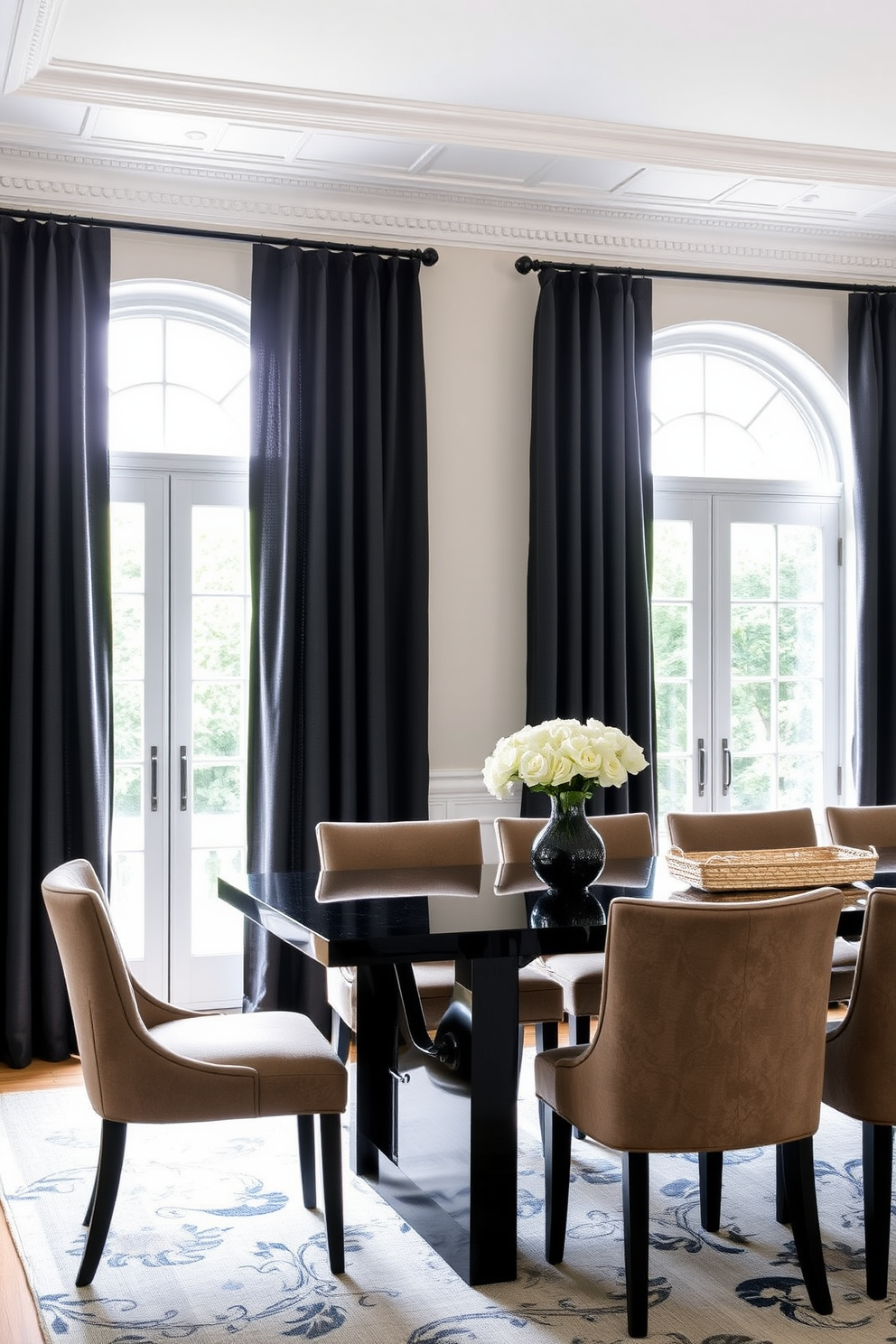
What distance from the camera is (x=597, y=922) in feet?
9.30

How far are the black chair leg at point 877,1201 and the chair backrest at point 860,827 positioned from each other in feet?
4.87

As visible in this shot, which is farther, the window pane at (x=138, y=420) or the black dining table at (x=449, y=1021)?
the window pane at (x=138, y=420)

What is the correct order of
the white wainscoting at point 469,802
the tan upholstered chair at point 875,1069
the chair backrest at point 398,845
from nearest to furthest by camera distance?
the tan upholstered chair at point 875,1069, the chair backrest at point 398,845, the white wainscoting at point 469,802

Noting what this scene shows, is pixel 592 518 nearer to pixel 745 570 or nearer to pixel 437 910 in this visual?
pixel 745 570

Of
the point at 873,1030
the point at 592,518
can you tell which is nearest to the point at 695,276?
the point at 592,518

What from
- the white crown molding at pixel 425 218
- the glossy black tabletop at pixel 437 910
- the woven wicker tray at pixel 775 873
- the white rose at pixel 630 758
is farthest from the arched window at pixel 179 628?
the woven wicker tray at pixel 775 873

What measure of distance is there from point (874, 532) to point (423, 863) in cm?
282

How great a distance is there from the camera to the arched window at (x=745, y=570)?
5652 mm

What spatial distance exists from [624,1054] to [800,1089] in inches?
15.0

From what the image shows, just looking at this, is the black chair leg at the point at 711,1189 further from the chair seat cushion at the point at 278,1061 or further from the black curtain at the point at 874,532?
the black curtain at the point at 874,532

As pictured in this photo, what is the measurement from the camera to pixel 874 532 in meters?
5.61

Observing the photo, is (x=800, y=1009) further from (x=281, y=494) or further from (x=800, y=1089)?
(x=281, y=494)

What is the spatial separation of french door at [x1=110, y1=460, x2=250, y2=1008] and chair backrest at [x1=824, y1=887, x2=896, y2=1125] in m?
2.69

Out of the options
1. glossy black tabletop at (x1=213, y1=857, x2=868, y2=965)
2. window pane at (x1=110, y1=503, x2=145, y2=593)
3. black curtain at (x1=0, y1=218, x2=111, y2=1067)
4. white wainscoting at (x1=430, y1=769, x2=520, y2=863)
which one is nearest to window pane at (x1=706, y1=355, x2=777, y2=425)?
white wainscoting at (x1=430, y1=769, x2=520, y2=863)
